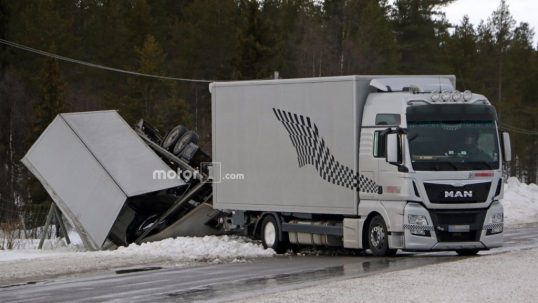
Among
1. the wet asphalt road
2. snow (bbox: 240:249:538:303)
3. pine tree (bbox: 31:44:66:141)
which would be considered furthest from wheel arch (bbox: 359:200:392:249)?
pine tree (bbox: 31:44:66:141)

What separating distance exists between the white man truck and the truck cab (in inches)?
0.7

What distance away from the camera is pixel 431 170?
20.1 metres

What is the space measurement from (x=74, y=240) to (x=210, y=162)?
5.84m

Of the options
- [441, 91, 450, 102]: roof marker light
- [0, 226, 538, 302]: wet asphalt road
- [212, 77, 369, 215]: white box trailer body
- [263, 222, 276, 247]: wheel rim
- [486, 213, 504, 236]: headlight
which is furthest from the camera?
[263, 222, 276, 247]: wheel rim

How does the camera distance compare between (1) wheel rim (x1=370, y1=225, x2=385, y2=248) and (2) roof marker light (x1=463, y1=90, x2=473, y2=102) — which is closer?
(1) wheel rim (x1=370, y1=225, x2=385, y2=248)

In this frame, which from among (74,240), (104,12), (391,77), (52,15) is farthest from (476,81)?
(391,77)

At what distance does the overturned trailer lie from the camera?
24875 millimetres

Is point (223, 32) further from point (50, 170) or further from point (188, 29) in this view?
point (50, 170)

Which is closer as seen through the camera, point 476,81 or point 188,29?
point 188,29

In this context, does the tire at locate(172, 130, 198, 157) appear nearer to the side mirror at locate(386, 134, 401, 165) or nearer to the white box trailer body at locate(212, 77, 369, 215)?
the white box trailer body at locate(212, 77, 369, 215)

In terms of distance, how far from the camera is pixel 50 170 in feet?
85.7

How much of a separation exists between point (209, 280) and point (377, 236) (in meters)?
4.86
